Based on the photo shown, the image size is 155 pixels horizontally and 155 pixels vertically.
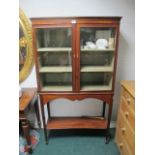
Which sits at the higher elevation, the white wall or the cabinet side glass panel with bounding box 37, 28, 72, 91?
the white wall

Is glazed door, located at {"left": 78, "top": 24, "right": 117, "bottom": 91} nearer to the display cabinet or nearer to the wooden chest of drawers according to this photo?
the display cabinet

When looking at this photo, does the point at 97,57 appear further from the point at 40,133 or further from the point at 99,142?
the point at 40,133

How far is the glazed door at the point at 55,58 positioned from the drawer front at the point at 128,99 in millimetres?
607

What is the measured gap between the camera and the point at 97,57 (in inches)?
92.0

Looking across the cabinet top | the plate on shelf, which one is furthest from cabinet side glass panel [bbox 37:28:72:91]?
the plate on shelf

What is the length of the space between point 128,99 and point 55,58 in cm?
102

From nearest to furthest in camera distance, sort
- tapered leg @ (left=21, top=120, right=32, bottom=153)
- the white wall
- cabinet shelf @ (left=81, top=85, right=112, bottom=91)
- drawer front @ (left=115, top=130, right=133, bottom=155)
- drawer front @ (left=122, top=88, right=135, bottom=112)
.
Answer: drawer front @ (left=122, top=88, right=135, bottom=112) → drawer front @ (left=115, top=130, right=133, bottom=155) → tapered leg @ (left=21, top=120, right=32, bottom=153) → cabinet shelf @ (left=81, top=85, right=112, bottom=91) → the white wall

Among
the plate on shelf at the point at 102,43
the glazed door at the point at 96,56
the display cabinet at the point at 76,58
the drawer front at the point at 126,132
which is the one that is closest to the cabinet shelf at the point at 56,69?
the display cabinet at the point at 76,58

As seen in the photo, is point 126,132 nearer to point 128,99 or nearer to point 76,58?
point 128,99

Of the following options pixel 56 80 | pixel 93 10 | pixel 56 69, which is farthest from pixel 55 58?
pixel 93 10

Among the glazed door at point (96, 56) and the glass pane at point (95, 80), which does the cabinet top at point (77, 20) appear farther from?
the glass pane at point (95, 80)

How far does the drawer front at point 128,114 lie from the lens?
1809 mm

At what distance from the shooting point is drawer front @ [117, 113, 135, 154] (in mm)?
1798
